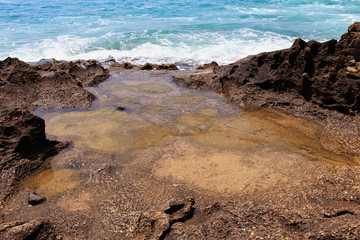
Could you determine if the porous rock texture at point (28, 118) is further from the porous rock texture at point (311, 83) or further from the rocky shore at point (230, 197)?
the porous rock texture at point (311, 83)

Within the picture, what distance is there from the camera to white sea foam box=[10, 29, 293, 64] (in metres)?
14.5

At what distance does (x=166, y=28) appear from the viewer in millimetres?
21500

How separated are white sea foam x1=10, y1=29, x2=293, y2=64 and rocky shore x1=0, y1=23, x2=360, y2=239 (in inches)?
247

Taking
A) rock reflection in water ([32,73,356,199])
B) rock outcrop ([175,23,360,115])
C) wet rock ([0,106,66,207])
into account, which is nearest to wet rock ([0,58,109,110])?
rock reflection in water ([32,73,356,199])

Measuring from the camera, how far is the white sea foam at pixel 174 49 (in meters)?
14.5

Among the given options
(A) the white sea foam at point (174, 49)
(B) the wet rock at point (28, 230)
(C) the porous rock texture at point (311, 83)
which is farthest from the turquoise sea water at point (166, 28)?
(B) the wet rock at point (28, 230)

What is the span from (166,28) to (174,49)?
6.37 m

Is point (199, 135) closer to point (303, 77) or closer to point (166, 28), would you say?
point (303, 77)

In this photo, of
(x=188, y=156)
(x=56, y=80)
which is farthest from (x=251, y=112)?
(x=56, y=80)

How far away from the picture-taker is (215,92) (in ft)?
27.7

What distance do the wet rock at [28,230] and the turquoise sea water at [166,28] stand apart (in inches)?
436

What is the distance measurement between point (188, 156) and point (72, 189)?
6.89 ft

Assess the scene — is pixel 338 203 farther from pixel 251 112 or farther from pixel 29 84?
pixel 29 84

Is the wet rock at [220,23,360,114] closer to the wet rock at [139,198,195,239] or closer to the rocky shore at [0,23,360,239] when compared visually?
the rocky shore at [0,23,360,239]
